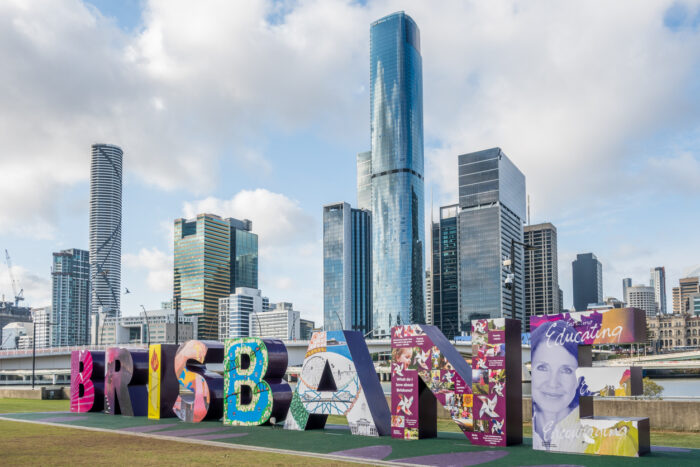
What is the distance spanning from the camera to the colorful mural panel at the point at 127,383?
1348 inches

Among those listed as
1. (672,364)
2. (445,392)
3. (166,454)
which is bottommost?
(672,364)

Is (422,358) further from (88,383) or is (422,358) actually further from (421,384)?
(88,383)

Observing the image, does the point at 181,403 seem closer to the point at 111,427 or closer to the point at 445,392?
the point at 111,427

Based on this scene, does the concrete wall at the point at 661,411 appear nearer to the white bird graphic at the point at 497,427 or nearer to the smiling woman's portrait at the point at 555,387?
the smiling woman's portrait at the point at 555,387

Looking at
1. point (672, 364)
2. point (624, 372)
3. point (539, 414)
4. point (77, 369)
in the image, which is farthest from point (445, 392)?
point (672, 364)

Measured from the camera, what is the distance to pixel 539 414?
21.0 m

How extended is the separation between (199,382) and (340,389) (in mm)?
8643

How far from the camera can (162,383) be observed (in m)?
32.6

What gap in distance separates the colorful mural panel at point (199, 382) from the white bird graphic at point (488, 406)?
44.1 feet

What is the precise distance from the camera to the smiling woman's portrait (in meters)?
20.4

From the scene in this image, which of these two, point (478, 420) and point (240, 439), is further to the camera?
point (240, 439)

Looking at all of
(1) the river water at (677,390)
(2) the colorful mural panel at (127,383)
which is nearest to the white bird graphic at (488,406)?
(2) the colorful mural panel at (127,383)

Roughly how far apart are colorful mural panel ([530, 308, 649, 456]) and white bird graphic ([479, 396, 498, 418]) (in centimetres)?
129

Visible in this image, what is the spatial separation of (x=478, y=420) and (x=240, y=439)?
846 centimetres
